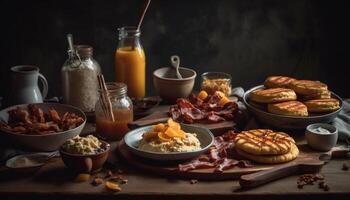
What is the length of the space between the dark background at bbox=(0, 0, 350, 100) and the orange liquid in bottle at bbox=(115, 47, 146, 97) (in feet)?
1.89

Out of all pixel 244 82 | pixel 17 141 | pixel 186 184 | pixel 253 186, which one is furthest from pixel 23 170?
pixel 244 82

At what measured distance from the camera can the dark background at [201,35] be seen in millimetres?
3010

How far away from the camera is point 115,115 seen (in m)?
2.19

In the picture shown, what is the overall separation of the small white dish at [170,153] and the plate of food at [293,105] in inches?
10.9

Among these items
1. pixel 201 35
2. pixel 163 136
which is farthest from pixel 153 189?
pixel 201 35

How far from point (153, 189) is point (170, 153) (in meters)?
0.15

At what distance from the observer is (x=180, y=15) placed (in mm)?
3057

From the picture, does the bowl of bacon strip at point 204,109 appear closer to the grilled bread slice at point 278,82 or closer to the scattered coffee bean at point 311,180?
the grilled bread slice at point 278,82

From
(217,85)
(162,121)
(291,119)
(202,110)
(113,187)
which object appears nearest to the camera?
(113,187)

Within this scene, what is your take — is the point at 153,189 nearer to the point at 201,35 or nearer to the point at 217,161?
the point at 217,161

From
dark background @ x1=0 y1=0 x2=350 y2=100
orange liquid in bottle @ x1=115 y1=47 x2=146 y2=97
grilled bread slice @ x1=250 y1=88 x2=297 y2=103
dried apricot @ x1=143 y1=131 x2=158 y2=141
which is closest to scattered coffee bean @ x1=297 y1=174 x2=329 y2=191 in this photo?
grilled bread slice @ x1=250 y1=88 x2=297 y2=103

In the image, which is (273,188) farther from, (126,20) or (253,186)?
(126,20)

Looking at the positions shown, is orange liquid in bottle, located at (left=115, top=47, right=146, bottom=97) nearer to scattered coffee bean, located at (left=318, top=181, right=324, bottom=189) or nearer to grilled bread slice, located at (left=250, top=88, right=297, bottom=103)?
grilled bread slice, located at (left=250, top=88, right=297, bottom=103)

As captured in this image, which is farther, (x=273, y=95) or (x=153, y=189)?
(x=273, y=95)
